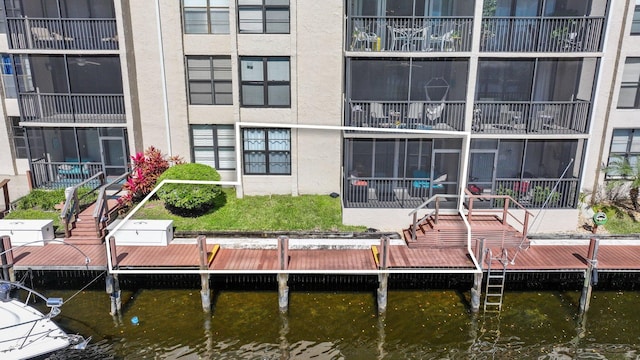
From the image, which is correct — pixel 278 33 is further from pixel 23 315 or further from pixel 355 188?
pixel 23 315

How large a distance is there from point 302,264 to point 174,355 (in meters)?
5.38

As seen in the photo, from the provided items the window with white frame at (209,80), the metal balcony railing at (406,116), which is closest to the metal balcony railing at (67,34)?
the window with white frame at (209,80)

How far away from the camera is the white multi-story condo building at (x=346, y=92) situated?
20.9m

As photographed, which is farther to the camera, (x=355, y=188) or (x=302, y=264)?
(x=355, y=188)

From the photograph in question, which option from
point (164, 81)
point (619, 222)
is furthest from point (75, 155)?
point (619, 222)

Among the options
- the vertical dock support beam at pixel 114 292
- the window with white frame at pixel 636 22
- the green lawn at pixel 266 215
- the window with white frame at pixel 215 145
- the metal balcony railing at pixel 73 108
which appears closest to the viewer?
the vertical dock support beam at pixel 114 292

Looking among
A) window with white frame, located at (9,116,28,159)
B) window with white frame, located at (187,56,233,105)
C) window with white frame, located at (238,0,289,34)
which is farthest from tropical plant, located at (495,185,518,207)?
window with white frame, located at (9,116,28,159)

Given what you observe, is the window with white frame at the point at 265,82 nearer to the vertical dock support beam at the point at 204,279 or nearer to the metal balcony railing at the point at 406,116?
the metal balcony railing at the point at 406,116

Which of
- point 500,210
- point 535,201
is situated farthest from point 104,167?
point 535,201

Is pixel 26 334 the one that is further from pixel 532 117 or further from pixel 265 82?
pixel 532 117

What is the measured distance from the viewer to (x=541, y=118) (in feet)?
69.7

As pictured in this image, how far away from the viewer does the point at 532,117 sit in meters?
21.2

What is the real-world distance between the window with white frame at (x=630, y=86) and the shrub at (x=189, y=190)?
19252 millimetres

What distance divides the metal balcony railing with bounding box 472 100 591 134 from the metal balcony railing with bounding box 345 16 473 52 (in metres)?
2.96
